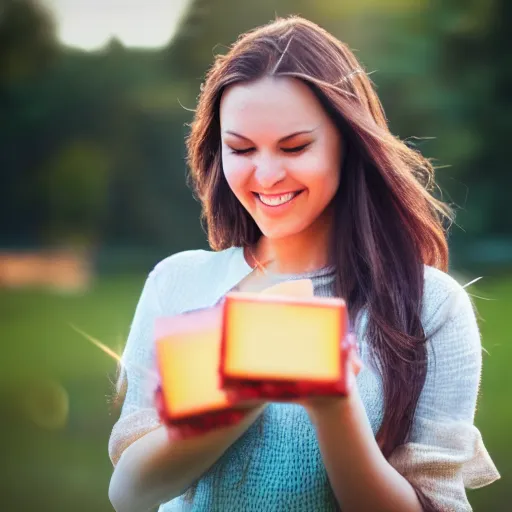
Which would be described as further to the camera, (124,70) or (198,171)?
(124,70)

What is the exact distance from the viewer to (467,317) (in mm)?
793

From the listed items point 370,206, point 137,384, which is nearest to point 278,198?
point 370,206

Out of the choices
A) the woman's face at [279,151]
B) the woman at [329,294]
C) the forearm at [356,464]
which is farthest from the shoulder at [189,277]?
the forearm at [356,464]

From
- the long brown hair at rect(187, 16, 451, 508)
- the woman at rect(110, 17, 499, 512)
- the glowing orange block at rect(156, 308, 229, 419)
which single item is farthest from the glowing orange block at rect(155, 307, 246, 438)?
the long brown hair at rect(187, 16, 451, 508)

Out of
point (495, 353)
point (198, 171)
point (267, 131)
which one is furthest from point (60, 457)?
point (267, 131)

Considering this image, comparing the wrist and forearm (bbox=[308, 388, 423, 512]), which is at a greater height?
the wrist

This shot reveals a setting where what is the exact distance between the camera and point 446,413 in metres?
0.76

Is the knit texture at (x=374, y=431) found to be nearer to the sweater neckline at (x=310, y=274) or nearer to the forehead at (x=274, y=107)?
the sweater neckline at (x=310, y=274)

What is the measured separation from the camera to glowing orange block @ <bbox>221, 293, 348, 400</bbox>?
1.75ft

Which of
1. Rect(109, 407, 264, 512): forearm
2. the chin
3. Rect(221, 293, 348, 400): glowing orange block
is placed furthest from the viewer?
the chin

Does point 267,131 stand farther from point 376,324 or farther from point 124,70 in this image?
point 124,70

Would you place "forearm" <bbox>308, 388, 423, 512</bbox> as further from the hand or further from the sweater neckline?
the sweater neckline

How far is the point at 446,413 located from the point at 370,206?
20cm

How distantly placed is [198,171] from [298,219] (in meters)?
0.19
